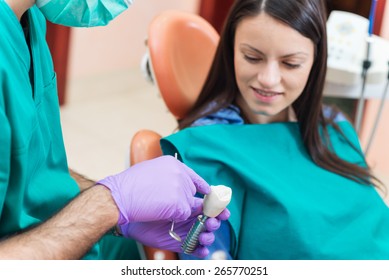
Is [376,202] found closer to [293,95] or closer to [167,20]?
[293,95]

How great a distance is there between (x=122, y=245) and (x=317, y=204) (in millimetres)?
486

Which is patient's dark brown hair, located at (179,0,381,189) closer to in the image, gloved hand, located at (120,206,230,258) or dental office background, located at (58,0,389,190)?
gloved hand, located at (120,206,230,258)

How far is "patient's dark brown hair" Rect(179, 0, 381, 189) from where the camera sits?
128 centimetres

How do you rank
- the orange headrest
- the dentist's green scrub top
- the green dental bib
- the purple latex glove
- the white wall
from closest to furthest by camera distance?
the dentist's green scrub top
the purple latex glove
the green dental bib
the orange headrest
the white wall

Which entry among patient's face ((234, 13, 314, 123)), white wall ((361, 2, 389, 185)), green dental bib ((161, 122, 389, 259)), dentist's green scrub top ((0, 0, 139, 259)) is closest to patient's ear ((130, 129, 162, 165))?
green dental bib ((161, 122, 389, 259))

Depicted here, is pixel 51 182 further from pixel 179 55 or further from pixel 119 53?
pixel 119 53

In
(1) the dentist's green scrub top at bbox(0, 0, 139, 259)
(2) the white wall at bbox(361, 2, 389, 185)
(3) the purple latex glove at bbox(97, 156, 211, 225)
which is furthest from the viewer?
(2) the white wall at bbox(361, 2, 389, 185)

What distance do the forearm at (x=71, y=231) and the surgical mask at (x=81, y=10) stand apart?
0.30m

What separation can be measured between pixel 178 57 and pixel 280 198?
1.69ft

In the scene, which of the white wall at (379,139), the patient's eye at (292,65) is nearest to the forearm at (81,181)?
the patient's eye at (292,65)

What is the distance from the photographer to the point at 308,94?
1.43m

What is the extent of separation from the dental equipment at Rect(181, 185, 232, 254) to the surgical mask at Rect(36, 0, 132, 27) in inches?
14.8

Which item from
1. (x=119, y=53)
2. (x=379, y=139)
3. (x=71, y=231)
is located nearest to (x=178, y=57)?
(x=71, y=231)
